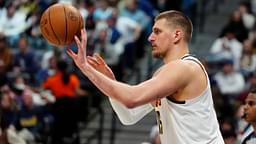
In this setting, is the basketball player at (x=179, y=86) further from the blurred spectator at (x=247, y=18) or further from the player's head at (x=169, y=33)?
the blurred spectator at (x=247, y=18)

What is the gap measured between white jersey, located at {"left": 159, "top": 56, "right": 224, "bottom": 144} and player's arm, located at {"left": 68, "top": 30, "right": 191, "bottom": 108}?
0.63 feet

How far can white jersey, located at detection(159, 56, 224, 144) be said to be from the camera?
5.64m

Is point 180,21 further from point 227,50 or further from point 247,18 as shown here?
point 247,18

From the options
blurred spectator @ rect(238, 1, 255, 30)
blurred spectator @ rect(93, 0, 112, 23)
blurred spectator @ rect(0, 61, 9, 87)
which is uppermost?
blurred spectator @ rect(93, 0, 112, 23)

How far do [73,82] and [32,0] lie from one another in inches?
177

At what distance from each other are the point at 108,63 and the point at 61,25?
8298 millimetres

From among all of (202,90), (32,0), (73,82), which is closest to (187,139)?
(202,90)

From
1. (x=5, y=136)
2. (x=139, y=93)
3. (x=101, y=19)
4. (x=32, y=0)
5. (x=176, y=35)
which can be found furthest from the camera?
(x=32, y=0)

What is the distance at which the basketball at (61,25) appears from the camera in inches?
242

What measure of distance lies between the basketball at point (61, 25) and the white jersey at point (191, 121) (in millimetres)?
969

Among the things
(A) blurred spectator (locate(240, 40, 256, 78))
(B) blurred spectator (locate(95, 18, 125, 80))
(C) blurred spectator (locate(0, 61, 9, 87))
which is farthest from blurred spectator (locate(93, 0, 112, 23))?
(A) blurred spectator (locate(240, 40, 256, 78))

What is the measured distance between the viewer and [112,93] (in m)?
5.35

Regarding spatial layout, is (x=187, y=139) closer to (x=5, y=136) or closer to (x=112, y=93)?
(x=112, y=93)

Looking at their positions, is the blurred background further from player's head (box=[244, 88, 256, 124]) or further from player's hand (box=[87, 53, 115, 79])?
player's hand (box=[87, 53, 115, 79])
